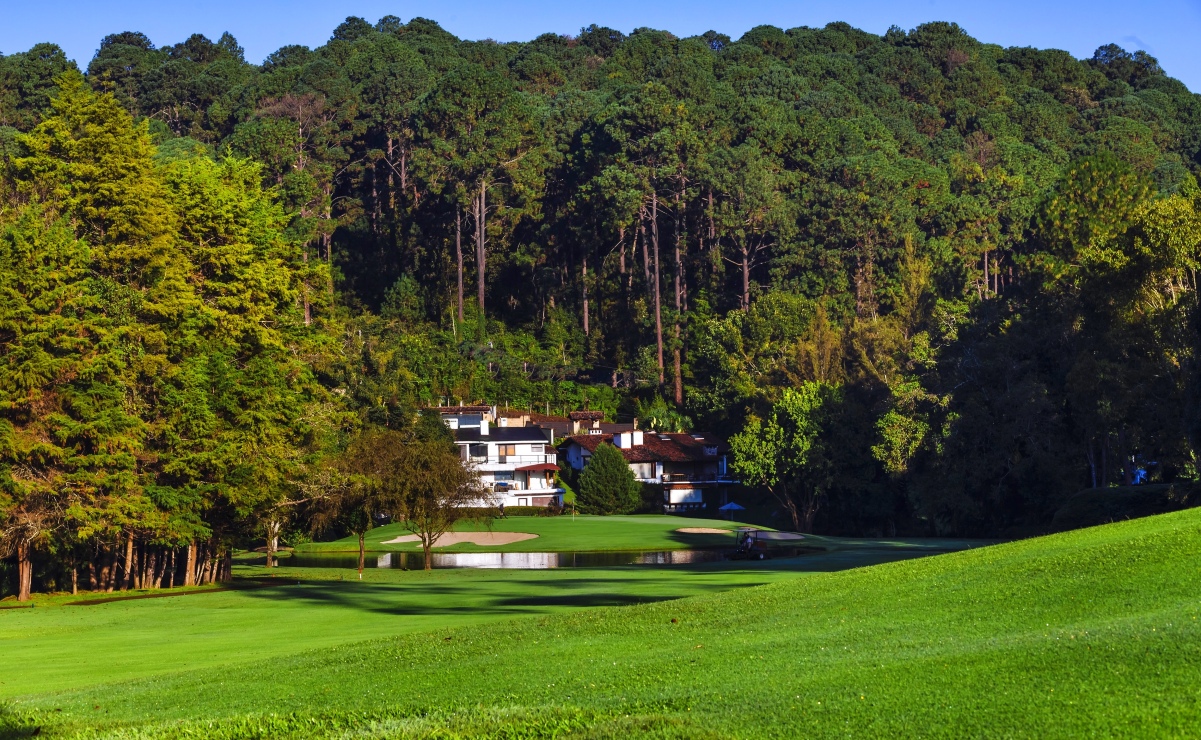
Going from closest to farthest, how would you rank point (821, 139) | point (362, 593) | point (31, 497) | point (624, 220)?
point (362, 593)
point (31, 497)
point (624, 220)
point (821, 139)

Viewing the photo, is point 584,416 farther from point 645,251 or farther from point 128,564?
point 128,564

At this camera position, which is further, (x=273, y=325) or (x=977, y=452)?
(x=977, y=452)

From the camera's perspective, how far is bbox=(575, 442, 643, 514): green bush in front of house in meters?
85.4

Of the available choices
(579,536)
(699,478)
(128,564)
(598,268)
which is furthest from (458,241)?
(128,564)

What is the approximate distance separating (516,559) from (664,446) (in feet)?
100

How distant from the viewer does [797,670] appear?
14344 millimetres

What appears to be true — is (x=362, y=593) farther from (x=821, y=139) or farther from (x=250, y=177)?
(x=821, y=139)

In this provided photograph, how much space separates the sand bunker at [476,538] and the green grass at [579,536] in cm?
61

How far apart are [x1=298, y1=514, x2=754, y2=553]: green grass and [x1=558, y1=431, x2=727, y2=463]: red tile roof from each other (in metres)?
10.0

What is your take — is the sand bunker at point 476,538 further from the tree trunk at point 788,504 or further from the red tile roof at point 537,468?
the tree trunk at point 788,504

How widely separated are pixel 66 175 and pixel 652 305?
189ft

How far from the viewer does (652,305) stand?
10438 cm

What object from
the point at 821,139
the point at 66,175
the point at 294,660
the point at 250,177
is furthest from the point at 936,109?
the point at 294,660

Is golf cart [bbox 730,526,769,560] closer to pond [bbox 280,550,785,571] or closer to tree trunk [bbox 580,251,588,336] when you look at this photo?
pond [bbox 280,550,785,571]
